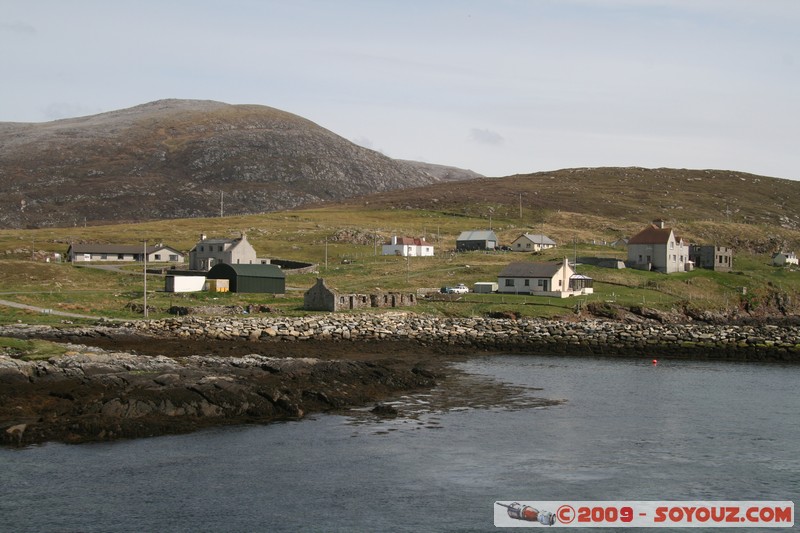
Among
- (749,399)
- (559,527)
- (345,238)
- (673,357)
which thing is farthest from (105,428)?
(345,238)

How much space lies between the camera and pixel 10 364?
41.3 metres

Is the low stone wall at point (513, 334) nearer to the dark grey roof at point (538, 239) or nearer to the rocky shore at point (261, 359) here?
the rocky shore at point (261, 359)

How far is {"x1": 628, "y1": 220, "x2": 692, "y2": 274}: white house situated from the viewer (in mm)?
102812

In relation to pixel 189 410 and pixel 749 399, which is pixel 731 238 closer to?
pixel 749 399

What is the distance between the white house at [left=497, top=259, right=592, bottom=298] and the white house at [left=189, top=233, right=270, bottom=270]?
3161 centimetres

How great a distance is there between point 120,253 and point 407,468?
324 feet

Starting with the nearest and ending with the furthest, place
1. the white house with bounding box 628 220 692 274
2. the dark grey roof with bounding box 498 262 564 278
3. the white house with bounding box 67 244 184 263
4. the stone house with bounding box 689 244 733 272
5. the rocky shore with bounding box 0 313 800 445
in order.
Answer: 1. the rocky shore with bounding box 0 313 800 445
2. the dark grey roof with bounding box 498 262 564 278
3. the white house with bounding box 628 220 692 274
4. the stone house with bounding box 689 244 733 272
5. the white house with bounding box 67 244 184 263

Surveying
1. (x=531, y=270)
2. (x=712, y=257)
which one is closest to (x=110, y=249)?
(x=531, y=270)

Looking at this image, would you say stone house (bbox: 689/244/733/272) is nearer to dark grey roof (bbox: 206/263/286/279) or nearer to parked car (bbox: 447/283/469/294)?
parked car (bbox: 447/283/469/294)

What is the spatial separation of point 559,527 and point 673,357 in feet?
138

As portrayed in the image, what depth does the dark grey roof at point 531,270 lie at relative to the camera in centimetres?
8575

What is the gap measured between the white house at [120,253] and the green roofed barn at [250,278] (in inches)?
1490

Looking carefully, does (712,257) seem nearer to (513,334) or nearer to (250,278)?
(513,334)

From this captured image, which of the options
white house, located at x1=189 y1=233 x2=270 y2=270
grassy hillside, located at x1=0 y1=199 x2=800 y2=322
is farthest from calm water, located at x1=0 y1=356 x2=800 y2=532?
white house, located at x1=189 y1=233 x2=270 y2=270
